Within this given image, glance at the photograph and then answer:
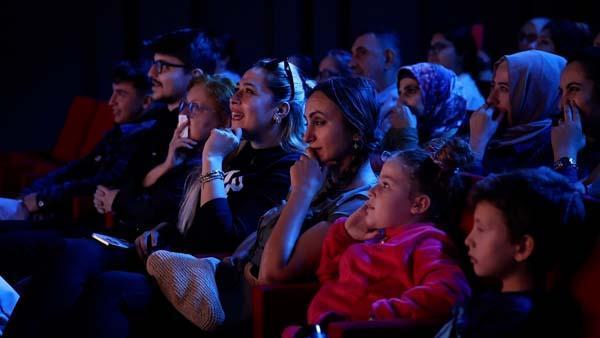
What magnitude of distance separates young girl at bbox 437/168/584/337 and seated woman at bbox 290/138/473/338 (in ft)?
0.68

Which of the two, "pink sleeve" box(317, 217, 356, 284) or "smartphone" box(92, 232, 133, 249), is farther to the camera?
"smartphone" box(92, 232, 133, 249)

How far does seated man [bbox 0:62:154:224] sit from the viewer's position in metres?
4.39

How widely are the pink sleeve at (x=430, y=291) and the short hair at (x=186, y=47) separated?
2.30m

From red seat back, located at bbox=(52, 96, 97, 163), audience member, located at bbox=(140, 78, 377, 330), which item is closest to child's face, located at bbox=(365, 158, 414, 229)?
audience member, located at bbox=(140, 78, 377, 330)

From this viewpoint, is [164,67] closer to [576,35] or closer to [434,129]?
[434,129]

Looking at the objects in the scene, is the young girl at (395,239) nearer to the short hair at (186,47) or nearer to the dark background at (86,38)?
the short hair at (186,47)

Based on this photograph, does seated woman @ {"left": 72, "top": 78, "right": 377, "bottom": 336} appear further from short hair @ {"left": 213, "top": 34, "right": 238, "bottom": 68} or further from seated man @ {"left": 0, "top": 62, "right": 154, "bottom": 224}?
short hair @ {"left": 213, "top": 34, "right": 238, "bottom": 68}

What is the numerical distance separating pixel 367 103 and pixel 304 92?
0.54m

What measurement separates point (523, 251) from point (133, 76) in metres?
3.13

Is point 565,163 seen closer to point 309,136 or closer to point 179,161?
point 309,136

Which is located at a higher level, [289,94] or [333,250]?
[289,94]

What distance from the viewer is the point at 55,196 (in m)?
4.50

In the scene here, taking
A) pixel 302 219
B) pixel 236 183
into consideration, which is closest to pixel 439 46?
pixel 236 183

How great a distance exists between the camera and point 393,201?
2.32 m
